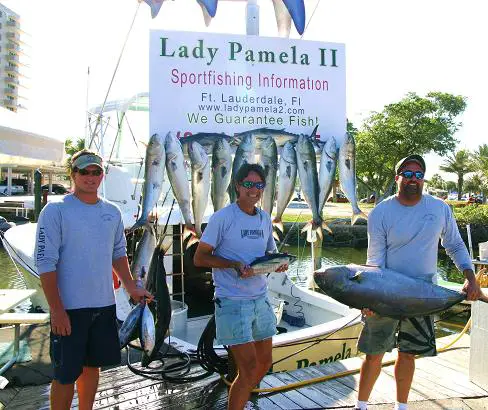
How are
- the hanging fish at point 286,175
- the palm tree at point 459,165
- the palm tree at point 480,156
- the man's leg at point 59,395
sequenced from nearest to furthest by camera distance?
1. the man's leg at point 59,395
2. the hanging fish at point 286,175
3. the palm tree at point 480,156
4. the palm tree at point 459,165

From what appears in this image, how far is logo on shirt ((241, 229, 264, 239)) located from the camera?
2785mm

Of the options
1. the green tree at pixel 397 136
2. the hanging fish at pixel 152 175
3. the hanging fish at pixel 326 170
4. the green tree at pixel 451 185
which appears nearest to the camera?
the hanging fish at pixel 152 175

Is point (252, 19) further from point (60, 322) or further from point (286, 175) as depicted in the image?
point (60, 322)

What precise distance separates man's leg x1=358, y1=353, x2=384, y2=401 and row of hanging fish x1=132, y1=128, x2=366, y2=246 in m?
1.06

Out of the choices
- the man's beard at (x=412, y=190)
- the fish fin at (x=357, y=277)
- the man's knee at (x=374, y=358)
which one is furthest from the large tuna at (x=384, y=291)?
the man's beard at (x=412, y=190)

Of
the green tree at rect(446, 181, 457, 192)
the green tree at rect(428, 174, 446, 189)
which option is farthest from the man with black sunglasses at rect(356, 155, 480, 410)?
the green tree at rect(446, 181, 457, 192)

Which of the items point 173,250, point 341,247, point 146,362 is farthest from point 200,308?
point 341,247

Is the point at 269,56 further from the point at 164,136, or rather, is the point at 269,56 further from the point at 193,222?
the point at 193,222

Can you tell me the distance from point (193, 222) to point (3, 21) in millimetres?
96331

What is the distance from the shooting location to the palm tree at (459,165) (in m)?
42.5

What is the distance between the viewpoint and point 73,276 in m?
2.49

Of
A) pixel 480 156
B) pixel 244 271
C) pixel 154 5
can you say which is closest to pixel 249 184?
pixel 244 271

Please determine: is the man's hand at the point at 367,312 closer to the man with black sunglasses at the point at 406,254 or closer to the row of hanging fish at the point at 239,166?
the man with black sunglasses at the point at 406,254

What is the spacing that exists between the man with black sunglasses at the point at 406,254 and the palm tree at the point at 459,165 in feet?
142
